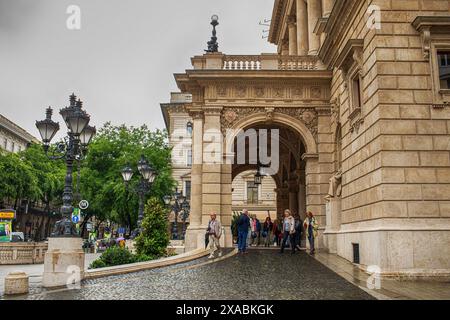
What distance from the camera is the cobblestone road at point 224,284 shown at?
9031 mm

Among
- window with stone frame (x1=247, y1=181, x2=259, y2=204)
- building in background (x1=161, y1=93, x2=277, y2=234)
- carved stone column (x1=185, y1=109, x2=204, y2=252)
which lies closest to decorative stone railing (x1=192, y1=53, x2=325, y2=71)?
carved stone column (x1=185, y1=109, x2=204, y2=252)

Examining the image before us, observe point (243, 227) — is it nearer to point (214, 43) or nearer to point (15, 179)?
point (214, 43)

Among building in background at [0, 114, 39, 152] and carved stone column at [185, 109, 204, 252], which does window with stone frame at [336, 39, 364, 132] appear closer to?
carved stone column at [185, 109, 204, 252]

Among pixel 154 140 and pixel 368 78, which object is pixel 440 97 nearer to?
pixel 368 78

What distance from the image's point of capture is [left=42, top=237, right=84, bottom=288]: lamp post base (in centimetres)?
1102

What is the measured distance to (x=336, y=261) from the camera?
15.5 metres

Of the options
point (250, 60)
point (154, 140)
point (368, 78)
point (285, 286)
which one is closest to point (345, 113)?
point (368, 78)

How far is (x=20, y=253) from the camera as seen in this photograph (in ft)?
76.0

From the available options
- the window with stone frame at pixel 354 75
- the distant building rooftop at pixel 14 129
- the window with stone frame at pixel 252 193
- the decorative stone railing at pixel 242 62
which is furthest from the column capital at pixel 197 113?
the distant building rooftop at pixel 14 129

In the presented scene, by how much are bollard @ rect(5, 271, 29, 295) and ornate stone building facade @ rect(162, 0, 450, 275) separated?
8710 millimetres

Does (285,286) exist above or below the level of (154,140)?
below

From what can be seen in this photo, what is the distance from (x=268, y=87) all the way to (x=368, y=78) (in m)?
8.23

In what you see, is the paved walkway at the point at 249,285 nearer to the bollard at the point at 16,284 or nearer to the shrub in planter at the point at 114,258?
the bollard at the point at 16,284

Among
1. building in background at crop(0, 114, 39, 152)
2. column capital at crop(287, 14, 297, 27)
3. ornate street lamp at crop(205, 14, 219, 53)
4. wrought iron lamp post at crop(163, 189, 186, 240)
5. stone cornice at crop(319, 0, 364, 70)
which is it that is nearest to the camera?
stone cornice at crop(319, 0, 364, 70)
